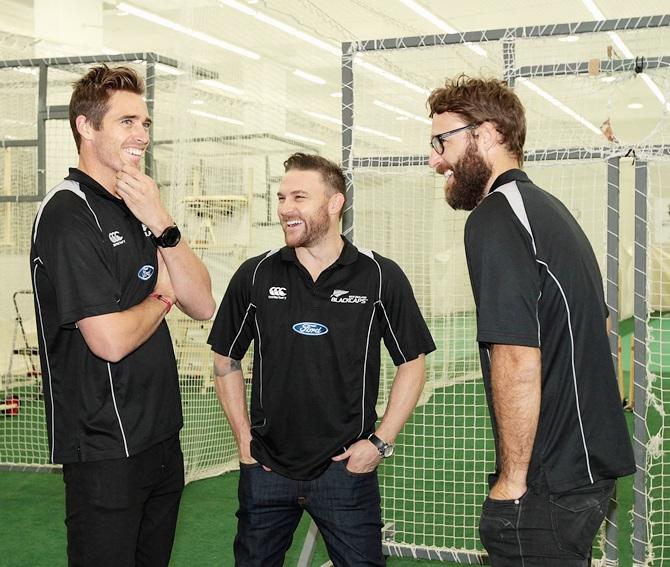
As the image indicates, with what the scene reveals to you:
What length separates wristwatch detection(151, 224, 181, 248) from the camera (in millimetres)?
2367

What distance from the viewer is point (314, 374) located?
2695 mm

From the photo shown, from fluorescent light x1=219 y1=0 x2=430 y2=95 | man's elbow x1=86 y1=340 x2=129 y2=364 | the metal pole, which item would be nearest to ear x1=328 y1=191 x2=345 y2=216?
man's elbow x1=86 y1=340 x2=129 y2=364

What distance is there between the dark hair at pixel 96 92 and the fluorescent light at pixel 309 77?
11274mm

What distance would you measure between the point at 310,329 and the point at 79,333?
2.59ft

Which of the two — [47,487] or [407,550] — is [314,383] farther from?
[47,487]

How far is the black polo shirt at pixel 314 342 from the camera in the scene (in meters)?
2.69

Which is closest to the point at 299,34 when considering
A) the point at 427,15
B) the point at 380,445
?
the point at 427,15

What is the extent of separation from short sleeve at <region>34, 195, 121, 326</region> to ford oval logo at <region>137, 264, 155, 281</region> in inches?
5.5

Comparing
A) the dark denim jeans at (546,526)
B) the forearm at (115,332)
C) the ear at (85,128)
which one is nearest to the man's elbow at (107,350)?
the forearm at (115,332)

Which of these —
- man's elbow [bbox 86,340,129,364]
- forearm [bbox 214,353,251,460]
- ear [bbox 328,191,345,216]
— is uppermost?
ear [bbox 328,191,345,216]

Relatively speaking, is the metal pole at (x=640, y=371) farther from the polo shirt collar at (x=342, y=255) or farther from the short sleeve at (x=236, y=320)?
the short sleeve at (x=236, y=320)

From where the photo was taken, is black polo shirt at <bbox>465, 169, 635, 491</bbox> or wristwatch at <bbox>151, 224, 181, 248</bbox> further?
wristwatch at <bbox>151, 224, 181, 248</bbox>

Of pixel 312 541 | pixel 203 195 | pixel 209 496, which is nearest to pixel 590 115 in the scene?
→ pixel 203 195

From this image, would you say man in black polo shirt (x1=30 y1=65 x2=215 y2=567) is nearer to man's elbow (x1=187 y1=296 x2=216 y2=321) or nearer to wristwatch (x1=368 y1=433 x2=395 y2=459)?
man's elbow (x1=187 y1=296 x2=216 y2=321)
